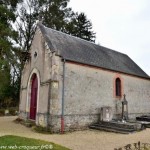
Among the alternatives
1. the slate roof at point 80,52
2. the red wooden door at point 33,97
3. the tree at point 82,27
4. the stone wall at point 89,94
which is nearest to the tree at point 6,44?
the red wooden door at point 33,97

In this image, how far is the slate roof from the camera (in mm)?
15664

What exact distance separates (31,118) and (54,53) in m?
5.84

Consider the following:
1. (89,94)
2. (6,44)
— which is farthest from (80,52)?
(6,44)

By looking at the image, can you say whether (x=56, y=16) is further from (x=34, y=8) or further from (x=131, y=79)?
(x=131, y=79)

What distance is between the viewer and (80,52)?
17.2m

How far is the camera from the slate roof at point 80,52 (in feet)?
51.4

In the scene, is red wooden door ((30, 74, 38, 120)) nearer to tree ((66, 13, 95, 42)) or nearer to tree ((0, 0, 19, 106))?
tree ((0, 0, 19, 106))

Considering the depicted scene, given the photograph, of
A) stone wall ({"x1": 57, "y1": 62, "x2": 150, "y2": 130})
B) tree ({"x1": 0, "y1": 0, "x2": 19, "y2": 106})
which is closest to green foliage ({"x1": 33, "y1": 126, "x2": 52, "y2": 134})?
stone wall ({"x1": 57, "y1": 62, "x2": 150, "y2": 130})

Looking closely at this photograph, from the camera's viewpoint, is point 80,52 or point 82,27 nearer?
point 80,52

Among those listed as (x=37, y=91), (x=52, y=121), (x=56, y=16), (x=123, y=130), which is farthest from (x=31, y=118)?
(x=56, y=16)

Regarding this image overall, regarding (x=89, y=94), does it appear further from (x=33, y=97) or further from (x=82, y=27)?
(x=82, y=27)

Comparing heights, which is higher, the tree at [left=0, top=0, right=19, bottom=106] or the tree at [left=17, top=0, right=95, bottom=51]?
the tree at [left=17, top=0, right=95, bottom=51]

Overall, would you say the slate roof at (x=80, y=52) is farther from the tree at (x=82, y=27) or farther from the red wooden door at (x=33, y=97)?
the tree at (x=82, y=27)

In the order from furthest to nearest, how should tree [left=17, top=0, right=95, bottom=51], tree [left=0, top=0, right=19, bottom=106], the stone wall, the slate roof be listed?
tree [left=17, top=0, right=95, bottom=51], tree [left=0, top=0, right=19, bottom=106], the slate roof, the stone wall
